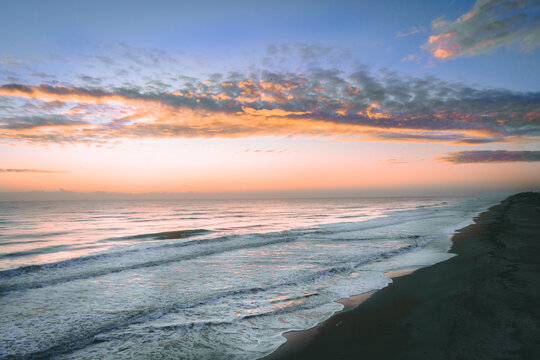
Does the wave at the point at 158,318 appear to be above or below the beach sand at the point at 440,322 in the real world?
below

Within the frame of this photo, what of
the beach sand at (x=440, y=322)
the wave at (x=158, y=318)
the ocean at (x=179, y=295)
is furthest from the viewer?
the ocean at (x=179, y=295)

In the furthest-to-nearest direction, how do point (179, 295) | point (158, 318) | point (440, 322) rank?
1. point (179, 295)
2. point (158, 318)
3. point (440, 322)

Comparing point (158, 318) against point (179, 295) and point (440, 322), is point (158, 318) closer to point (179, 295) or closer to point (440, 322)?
point (179, 295)

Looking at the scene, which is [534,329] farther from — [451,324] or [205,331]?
[205,331]

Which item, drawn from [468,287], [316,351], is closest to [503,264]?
[468,287]

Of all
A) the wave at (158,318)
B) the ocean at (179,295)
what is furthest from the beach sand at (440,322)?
the wave at (158,318)

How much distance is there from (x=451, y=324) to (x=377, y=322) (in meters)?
1.39

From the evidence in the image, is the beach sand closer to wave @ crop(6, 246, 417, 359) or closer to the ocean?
the ocean

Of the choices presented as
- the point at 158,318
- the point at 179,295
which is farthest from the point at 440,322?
the point at 179,295

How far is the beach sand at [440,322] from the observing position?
189 inches

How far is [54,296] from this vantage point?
922 centimetres

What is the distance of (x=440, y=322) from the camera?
589 centimetres

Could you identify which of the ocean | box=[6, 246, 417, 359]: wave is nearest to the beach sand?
the ocean

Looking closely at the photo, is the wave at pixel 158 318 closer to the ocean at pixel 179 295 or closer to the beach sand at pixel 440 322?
the ocean at pixel 179 295
